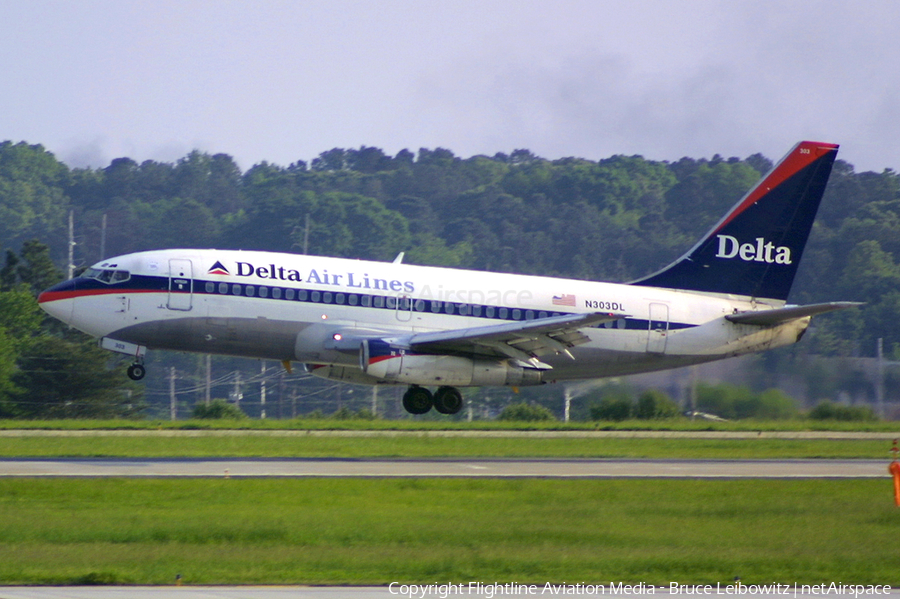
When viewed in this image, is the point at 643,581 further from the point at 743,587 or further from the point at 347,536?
the point at 347,536

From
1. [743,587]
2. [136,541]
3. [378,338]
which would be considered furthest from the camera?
[378,338]

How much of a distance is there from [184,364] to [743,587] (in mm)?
68146

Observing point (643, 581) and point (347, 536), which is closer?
point (643, 581)

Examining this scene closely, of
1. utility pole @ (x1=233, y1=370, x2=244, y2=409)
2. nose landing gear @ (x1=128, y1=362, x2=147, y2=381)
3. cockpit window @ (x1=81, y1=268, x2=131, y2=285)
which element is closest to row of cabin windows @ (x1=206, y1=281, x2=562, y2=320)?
cockpit window @ (x1=81, y1=268, x2=131, y2=285)

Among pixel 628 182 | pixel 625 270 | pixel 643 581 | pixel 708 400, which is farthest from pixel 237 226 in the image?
pixel 643 581

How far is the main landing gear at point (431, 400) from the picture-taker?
34.6 metres

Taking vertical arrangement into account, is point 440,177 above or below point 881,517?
above

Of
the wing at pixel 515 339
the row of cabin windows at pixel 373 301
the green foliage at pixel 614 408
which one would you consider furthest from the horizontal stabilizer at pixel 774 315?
the green foliage at pixel 614 408

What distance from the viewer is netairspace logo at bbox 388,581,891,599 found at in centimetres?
1545

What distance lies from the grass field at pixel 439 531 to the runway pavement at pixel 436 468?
5.67ft

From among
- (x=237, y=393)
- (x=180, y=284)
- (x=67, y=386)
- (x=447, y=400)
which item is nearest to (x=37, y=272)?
(x=237, y=393)

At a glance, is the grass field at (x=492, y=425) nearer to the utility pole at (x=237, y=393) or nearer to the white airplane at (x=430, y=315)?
the white airplane at (x=430, y=315)

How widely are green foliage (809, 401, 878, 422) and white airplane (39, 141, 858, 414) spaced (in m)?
6.98

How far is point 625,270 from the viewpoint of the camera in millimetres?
120688
